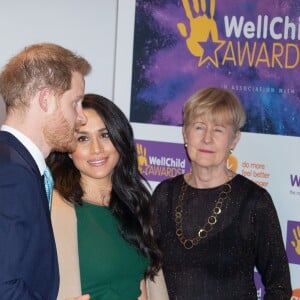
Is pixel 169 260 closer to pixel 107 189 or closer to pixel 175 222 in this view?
pixel 175 222

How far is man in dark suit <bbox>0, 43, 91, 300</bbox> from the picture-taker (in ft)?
4.90

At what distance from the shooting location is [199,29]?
2.87 m

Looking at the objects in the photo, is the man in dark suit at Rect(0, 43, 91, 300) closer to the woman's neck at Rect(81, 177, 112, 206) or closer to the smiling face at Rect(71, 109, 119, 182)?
the smiling face at Rect(71, 109, 119, 182)

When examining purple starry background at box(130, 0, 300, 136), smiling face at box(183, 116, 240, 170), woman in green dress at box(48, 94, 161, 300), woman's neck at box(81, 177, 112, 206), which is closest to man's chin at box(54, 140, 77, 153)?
woman in green dress at box(48, 94, 161, 300)

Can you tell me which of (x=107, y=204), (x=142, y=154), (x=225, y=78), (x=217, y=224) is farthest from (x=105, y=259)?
(x=225, y=78)

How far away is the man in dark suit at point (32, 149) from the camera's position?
4.90ft

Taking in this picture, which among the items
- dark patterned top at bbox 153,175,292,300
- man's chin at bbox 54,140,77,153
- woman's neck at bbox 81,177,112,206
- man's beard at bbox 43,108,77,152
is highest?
man's beard at bbox 43,108,77,152

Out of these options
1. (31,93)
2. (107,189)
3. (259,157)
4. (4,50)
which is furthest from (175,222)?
(4,50)

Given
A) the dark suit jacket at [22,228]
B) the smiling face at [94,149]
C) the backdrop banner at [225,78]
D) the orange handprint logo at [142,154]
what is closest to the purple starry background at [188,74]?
the backdrop banner at [225,78]

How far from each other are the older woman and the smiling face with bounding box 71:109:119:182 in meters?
0.37

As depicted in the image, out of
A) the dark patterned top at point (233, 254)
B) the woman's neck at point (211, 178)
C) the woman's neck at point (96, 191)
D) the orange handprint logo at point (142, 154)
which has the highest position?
the orange handprint logo at point (142, 154)

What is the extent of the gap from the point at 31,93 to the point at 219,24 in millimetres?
1363

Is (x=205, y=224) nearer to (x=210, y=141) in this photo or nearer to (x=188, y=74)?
(x=210, y=141)

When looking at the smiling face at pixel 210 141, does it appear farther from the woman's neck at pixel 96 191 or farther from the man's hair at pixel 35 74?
the man's hair at pixel 35 74
